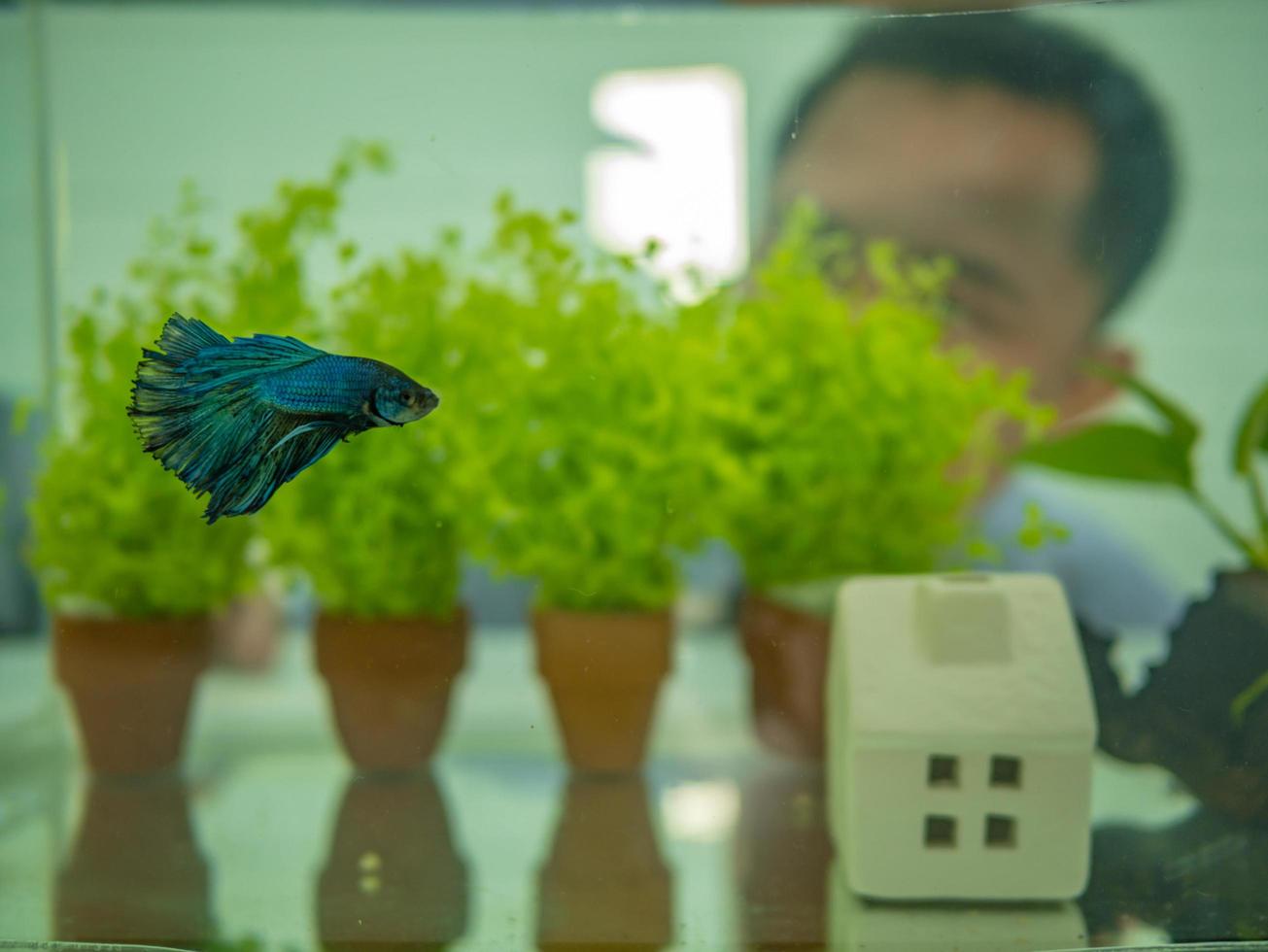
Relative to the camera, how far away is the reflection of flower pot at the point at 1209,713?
812 millimetres

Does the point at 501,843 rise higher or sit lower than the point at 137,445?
lower

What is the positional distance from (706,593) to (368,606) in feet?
0.97

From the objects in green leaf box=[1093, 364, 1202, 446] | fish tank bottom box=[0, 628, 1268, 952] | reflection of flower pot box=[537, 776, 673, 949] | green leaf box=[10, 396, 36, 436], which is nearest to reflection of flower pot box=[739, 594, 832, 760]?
fish tank bottom box=[0, 628, 1268, 952]

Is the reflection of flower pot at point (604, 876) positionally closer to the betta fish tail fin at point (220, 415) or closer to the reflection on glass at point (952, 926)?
the reflection on glass at point (952, 926)

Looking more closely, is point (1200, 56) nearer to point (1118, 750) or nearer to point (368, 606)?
point (1118, 750)

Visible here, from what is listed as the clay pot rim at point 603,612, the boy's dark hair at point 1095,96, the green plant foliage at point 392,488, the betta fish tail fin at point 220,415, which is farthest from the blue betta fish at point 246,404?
the boy's dark hair at point 1095,96

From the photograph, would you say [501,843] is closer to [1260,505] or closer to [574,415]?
[574,415]

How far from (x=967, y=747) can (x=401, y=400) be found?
446mm

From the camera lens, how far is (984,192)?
2.96 feet

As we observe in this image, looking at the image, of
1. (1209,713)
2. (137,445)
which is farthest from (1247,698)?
(137,445)

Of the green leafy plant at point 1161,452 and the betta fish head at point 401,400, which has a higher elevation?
the betta fish head at point 401,400

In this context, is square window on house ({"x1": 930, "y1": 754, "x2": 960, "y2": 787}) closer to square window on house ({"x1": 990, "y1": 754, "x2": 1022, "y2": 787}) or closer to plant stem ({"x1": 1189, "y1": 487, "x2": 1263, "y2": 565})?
square window on house ({"x1": 990, "y1": 754, "x2": 1022, "y2": 787})

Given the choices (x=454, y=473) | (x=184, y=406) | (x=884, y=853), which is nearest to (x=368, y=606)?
(x=454, y=473)

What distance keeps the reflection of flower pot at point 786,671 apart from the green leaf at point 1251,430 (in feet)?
1.30
